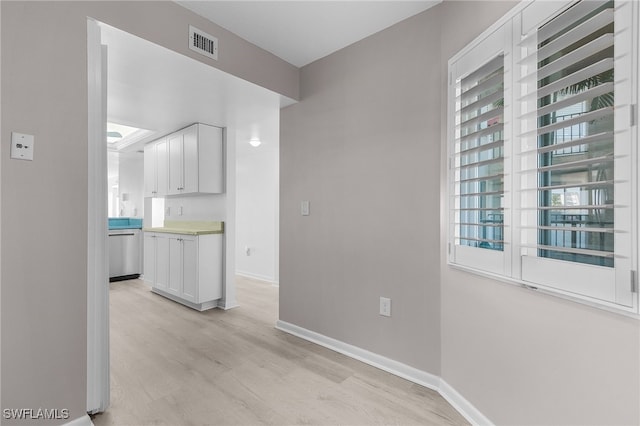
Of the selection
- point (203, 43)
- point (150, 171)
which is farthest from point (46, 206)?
point (150, 171)

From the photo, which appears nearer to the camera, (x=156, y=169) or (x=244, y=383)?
(x=244, y=383)

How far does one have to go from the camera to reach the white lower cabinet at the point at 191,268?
12.2ft

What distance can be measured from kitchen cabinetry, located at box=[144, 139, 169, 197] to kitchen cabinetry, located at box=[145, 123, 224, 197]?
35 millimetres

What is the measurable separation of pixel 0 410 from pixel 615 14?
9.42 feet

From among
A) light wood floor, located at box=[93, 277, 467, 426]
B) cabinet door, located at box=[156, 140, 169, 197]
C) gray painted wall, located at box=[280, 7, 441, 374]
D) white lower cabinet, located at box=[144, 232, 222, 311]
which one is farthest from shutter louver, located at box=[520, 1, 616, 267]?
cabinet door, located at box=[156, 140, 169, 197]

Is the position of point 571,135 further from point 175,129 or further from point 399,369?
point 175,129

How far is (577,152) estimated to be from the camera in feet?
4.00

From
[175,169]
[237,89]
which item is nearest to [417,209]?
[237,89]

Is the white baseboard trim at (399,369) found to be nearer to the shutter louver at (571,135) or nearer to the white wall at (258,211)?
the shutter louver at (571,135)

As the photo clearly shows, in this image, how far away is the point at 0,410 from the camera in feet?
4.61

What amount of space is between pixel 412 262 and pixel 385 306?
0.41 meters

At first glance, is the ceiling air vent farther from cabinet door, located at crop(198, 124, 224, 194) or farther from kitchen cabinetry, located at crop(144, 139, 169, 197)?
kitchen cabinetry, located at crop(144, 139, 169, 197)

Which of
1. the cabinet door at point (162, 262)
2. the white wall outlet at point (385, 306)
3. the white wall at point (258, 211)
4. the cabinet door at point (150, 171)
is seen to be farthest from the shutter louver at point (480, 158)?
the cabinet door at point (150, 171)

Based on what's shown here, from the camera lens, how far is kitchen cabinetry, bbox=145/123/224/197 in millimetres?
3791
